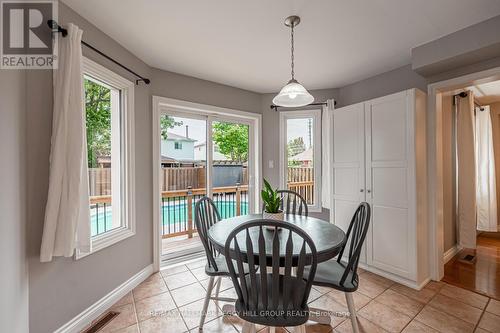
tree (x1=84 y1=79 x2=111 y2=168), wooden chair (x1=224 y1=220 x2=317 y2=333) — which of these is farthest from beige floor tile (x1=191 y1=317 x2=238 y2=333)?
tree (x1=84 y1=79 x2=111 y2=168)

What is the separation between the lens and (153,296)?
2.19 metres

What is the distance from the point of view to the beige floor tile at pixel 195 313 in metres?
1.83

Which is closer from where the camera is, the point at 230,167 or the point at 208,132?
the point at 208,132

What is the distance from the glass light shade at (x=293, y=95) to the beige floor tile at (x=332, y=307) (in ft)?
5.86

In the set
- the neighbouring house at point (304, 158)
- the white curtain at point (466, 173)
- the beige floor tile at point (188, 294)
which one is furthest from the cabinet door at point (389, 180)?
the beige floor tile at point (188, 294)

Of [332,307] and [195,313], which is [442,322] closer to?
[332,307]

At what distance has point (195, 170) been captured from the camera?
10.7 feet

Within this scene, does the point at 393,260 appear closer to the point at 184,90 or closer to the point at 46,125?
the point at 184,90

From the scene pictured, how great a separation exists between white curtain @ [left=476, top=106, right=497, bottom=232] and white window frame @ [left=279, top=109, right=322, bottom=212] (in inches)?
107

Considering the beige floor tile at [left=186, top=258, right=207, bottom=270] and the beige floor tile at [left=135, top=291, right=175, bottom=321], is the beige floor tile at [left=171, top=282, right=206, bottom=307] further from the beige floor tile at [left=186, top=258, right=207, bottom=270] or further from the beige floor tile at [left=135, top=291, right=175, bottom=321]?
the beige floor tile at [left=186, top=258, right=207, bottom=270]

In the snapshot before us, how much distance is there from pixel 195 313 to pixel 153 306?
410 millimetres

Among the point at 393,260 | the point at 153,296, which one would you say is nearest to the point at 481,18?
the point at 393,260

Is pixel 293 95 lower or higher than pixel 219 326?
higher

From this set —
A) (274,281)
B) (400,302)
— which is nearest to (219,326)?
(274,281)
